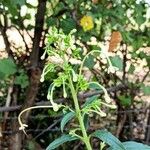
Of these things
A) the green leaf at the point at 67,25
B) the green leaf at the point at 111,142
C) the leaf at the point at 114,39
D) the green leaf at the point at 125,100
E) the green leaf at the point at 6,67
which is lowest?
the green leaf at the point at 125,100

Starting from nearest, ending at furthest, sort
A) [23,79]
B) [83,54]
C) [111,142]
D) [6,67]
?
[111,142] → [6,67] → [83,54] → [23,79]

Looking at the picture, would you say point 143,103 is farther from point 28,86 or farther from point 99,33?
point 28,86

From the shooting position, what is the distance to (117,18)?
10.6 ft

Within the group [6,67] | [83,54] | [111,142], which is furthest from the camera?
[83,54]

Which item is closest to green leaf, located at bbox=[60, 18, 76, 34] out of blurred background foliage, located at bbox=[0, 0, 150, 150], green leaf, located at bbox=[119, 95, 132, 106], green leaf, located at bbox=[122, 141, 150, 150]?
blurred background foliage, located at bbox=[0, 0, 150, 150]

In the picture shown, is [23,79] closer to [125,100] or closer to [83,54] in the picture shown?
[83,54]

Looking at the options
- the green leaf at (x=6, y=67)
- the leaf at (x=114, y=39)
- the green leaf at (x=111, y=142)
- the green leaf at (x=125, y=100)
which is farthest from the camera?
the green leaf at (x=125, y=100)

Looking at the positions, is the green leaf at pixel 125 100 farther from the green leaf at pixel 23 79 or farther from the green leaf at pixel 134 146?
→ the green leaf at pixel 134 146

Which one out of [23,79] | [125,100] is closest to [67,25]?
[23,79]

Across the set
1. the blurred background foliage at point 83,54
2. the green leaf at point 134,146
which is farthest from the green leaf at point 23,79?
the green leaf at point 134,146

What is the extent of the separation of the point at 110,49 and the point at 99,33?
0.31 m

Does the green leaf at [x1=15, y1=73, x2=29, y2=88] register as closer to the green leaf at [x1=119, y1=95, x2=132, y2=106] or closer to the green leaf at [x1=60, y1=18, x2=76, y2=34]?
the green leaf at [x1=60, y1=18, x2=76, y2=34]

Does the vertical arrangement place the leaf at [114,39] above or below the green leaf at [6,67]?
above

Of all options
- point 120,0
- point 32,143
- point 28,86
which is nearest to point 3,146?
point 32,143
